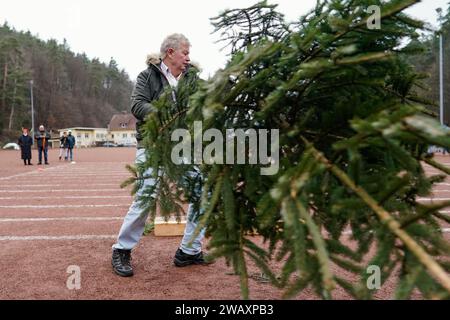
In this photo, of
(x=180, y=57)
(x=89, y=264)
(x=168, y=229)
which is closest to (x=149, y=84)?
(x=180, y=57)

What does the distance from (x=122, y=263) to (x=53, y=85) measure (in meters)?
90.4

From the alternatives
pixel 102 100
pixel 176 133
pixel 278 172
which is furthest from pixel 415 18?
pixel 102 100

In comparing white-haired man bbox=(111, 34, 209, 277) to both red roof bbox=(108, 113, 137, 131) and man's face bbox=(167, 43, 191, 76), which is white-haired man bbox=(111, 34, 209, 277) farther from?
red roof bbox=(108, 113, 137, 131)

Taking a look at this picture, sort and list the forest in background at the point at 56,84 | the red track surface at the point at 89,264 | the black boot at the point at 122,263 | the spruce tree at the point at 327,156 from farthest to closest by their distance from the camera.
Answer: the forest in background at the point at 56,84, the black boot at the point at 122,263, the red track surface at the point at 89,264, the spruce tree at the point at 327,156

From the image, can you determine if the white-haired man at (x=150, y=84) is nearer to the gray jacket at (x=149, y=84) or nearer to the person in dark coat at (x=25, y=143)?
the gray jacket at (x=149, y=84)

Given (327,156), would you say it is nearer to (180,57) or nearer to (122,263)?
(180,57)

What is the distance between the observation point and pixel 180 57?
344cm

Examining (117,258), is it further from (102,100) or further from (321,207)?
(102,100)

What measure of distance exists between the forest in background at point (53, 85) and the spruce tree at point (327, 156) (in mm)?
63813

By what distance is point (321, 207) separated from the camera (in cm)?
165

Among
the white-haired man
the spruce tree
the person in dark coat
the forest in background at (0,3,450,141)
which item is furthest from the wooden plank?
the forest in background at (0,3,450,141)

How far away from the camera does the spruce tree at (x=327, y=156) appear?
1308 mm

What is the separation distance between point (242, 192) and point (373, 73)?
84 centimetres

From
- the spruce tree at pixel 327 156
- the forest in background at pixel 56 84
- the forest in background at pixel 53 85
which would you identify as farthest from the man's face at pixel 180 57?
the forest in background at pixel 53 85
